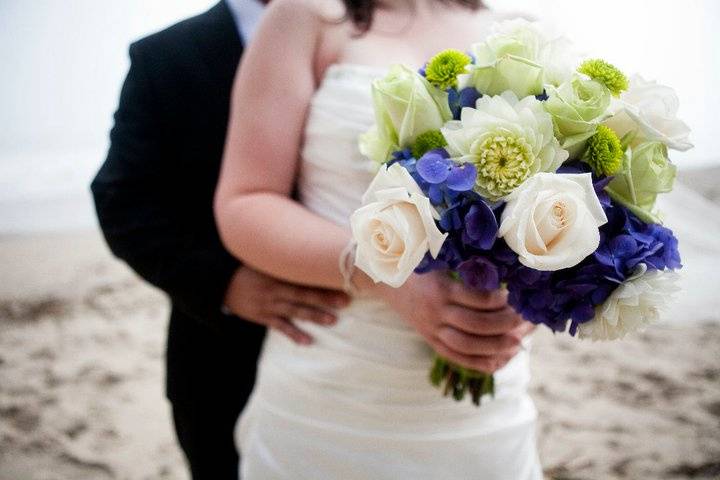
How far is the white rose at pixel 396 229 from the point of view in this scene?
2.08 ft

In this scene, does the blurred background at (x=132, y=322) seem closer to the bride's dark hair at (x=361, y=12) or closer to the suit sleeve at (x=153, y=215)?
the bride's dark hair at (x=361, y=12)

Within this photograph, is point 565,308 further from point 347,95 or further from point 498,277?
point 347,95

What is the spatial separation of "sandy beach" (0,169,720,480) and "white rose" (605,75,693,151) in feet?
6.10

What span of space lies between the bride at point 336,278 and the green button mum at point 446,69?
0.27 meters

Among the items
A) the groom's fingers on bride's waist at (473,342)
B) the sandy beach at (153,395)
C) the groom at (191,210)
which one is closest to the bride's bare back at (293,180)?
the groom's fingers on bride's waist at (473,342)

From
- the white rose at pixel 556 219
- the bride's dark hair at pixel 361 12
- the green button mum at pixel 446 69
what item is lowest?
the white rose at pixel 556 219

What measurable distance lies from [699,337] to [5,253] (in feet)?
15.5

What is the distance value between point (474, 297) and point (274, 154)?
16.3 inches

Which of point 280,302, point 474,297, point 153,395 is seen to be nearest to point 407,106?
point 474,297

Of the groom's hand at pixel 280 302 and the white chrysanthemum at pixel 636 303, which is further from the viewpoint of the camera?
the groom's hand at pixel 280 302

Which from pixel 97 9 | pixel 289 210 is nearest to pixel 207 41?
pixel 289 210

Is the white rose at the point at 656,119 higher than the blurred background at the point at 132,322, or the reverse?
the white rose at the point at 656,119

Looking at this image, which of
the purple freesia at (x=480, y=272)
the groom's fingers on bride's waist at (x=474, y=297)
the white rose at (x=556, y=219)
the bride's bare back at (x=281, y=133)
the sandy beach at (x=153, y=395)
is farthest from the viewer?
the sandy beach at (x=153, y=395)

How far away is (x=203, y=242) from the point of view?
55.0 inches
